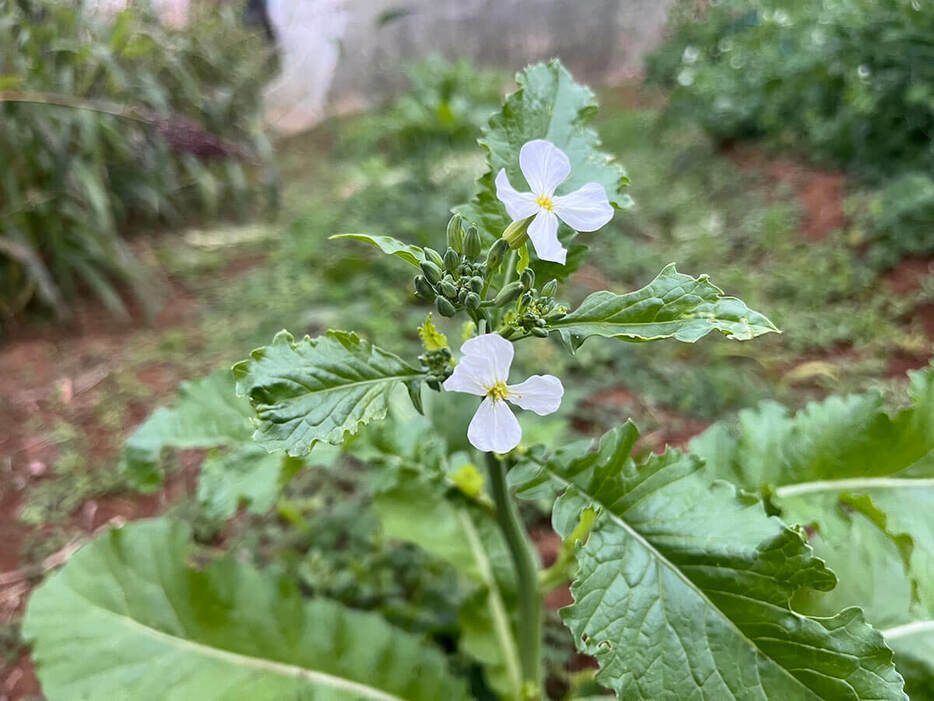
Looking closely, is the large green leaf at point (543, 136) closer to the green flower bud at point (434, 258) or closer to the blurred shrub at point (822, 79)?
the green flower bud at point (434, 258)

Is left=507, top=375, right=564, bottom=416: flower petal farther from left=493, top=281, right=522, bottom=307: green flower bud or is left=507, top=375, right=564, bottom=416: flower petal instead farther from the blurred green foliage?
the blurred green foliage

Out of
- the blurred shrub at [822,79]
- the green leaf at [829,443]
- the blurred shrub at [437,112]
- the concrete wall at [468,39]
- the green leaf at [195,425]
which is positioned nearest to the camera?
the green leaf at [829,443]

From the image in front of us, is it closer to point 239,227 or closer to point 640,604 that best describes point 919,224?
point 640,604

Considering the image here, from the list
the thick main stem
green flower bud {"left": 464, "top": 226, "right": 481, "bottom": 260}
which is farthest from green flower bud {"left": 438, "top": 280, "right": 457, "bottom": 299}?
the thick main stem

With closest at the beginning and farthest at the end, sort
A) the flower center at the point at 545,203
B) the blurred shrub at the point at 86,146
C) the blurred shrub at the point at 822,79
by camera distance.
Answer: the flower center at the point at 545,203 < the blurred shrub at the point at 86,146 < the blurred shrub at the point at 822,79

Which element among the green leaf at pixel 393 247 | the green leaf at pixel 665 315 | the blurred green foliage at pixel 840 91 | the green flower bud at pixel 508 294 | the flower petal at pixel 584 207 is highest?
the blurred green foliage at pixel 840 91

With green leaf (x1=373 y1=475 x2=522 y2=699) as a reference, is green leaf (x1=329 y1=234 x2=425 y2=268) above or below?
above

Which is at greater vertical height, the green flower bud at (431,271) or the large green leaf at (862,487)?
the green flower bud at (431,271)

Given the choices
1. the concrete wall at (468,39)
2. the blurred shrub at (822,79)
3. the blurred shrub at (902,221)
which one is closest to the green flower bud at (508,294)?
the blurred shrub at (902,221)
